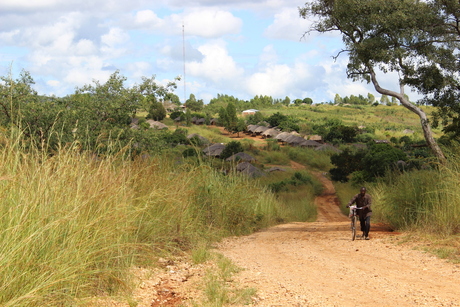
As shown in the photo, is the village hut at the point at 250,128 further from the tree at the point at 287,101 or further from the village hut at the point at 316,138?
the tree at the point at 287,101

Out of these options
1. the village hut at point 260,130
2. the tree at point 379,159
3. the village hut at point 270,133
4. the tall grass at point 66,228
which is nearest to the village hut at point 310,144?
the village hut at point 270,133

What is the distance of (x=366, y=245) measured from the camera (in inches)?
449

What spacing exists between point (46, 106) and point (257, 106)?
122382 millimetres

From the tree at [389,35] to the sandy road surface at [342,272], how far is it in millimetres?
5804

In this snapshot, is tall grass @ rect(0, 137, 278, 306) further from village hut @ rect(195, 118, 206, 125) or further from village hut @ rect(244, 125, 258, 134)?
village hut @ rect(195, 118, 206, 125)

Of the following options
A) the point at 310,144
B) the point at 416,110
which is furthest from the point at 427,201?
the point at 310,144

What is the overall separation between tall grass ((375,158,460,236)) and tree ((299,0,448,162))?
94.0 inches

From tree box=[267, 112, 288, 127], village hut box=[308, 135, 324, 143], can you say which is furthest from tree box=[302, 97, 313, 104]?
village hut box=[308, 135, 324, 143]

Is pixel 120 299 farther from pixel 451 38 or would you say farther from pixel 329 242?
pixel 451 38

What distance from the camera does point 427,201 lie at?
12031 millimetres

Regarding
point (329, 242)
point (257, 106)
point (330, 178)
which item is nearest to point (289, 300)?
point (329, 242)

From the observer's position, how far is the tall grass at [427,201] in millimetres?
10914

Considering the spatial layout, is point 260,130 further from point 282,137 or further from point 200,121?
point 200,121

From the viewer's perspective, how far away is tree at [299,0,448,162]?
15.5 meters
